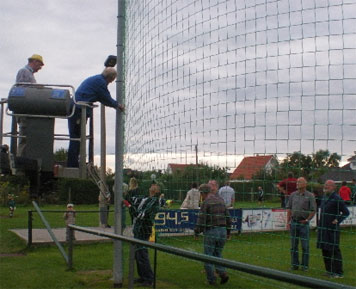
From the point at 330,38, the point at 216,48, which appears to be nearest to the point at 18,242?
the point at 216,48

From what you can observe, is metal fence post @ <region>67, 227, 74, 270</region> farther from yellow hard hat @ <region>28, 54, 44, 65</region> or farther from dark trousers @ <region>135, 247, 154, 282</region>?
yellow hard hat @ <region>28, 54, 44, 65</region>

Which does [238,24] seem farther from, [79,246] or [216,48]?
[79,246]

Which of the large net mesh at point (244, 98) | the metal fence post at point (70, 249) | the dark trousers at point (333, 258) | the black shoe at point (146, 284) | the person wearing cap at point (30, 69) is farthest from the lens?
the metal fence post at point (70, 249)

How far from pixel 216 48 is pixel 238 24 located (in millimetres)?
361

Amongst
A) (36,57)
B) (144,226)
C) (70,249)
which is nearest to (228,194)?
(144,226)

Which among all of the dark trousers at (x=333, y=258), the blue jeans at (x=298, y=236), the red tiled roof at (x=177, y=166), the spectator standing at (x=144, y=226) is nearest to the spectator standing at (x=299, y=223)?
the blue jeans at (x=298, y=236)

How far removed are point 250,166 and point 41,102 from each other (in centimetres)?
216

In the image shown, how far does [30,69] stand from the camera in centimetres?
648

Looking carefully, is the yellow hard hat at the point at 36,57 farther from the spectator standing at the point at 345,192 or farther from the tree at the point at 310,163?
the spectator standing at the point at 345,192

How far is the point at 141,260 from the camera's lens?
25.8ft

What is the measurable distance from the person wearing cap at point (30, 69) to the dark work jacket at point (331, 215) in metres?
3.44

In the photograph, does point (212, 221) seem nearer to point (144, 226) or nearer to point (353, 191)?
point (144, 226)

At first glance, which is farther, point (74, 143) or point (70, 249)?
point (70, 249)

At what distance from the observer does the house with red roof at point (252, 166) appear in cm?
473
